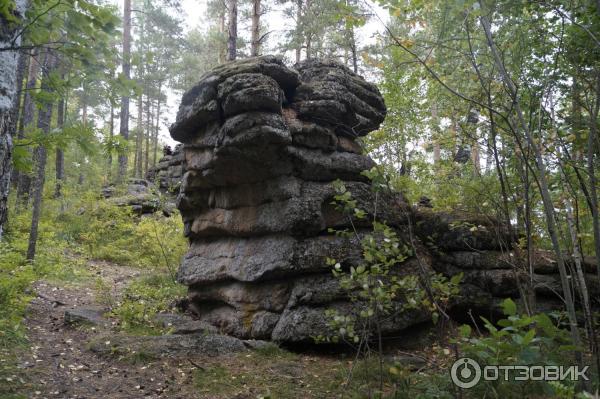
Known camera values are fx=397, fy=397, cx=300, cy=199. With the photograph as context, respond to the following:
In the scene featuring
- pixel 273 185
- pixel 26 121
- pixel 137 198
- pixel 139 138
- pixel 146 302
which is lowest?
pixel 146 302

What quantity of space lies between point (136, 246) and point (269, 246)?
8415mm

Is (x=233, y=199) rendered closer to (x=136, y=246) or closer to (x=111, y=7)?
(x=111, y=7)

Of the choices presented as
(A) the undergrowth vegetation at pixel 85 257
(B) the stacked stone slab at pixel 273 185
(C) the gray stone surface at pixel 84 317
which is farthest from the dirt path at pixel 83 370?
(B) the stacked stone slab at pixel 273 185

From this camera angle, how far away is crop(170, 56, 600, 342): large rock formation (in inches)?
259

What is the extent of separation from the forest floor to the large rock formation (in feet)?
2.11

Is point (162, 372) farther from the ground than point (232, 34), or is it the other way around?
point (232, 34)

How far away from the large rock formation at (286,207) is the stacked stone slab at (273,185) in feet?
0.07

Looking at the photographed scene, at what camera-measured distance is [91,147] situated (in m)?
4.16

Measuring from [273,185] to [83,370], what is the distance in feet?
13.0

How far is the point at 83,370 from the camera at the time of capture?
17.1ft

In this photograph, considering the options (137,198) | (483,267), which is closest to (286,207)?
(483,267)

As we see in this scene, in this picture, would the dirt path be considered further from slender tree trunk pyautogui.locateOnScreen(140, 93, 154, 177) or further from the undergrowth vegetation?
slender tree trunk pyautogui.locateOnScreen(140, 93, 154, 177)

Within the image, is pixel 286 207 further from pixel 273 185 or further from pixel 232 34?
pixel 232 34

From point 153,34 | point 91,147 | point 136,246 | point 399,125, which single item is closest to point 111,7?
point 91,147
